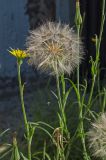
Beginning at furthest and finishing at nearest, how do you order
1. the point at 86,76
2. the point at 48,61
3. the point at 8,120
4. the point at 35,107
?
the point at 86,76 < the point at 8,120 < the point at 35,107 < the point at 48,61

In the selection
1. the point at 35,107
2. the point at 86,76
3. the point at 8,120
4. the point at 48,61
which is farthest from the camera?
the point at 86,76

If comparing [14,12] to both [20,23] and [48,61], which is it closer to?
[20,23]

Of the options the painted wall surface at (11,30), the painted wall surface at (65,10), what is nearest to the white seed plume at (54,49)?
the painted wall surface at (11,30)

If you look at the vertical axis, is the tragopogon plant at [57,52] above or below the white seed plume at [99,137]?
above

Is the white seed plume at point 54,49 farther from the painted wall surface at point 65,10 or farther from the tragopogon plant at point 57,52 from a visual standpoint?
the painted wall surface at point 65,10

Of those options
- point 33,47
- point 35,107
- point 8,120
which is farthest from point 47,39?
point 8,120

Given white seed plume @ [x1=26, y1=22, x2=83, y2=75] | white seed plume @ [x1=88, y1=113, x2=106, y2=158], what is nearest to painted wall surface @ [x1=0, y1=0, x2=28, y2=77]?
white seed plume @ [x1=26, y1=22, x2=83, y2=75]
